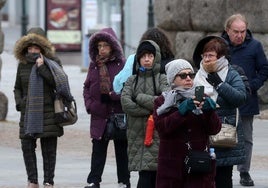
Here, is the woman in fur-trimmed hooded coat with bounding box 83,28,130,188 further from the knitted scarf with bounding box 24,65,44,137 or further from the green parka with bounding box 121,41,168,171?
the green parka with bounding box 121,41,168,171

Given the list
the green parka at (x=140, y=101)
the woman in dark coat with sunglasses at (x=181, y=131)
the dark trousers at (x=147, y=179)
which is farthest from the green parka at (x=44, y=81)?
the woman in dark coat with sunglasses at (x=181, y=131)

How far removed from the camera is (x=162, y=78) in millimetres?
10477

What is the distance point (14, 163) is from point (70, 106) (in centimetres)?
289

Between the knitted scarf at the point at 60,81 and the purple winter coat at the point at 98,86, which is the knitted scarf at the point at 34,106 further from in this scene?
the purple winter coat at the point at 98,86

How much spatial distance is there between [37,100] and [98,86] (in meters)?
0.67

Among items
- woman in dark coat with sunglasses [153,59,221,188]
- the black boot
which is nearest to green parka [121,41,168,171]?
woman in dark coat with sunglasses [153,59,221,188]

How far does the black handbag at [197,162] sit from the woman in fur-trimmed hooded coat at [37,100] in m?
3.29

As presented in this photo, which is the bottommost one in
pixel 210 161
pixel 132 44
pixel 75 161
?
pixel 132 44

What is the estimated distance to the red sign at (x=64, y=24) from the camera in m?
39.9

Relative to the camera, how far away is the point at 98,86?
11758mm

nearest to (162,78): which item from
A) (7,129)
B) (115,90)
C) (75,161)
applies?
(115,90)

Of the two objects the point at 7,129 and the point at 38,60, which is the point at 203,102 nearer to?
the point at 38,60

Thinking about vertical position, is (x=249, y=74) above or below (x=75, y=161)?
above

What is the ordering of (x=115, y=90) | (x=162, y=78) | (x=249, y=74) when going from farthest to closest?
(x=249, y=74), (x=115, y=90), (x=162, y=78)
